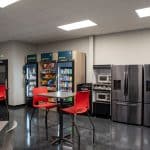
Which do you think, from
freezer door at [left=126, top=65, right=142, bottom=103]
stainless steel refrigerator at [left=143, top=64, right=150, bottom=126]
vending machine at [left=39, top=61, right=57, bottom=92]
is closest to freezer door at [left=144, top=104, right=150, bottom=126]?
stainless steel refrigerator at [left=143, top=64, right=150, bottom=126]

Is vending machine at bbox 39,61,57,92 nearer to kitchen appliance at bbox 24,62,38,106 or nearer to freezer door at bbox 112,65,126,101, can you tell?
kitchen appliance at bbox 24,62,38,106

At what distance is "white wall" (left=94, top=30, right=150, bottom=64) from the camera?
5980mm

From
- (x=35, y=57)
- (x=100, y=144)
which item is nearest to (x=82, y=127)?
(x=100, y=144)

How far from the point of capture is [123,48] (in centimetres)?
639

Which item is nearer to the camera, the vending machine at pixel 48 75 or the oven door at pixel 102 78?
the oven door at pixel 102 78

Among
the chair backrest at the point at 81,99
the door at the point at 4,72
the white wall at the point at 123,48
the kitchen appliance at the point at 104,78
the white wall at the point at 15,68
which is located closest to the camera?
the chair backrest at the point at 81,99

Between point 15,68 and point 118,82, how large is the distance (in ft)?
15.0

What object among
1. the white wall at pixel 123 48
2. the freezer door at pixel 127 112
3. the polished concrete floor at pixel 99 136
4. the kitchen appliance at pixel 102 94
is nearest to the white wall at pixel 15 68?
the polished concrete floor at pixel 99 136

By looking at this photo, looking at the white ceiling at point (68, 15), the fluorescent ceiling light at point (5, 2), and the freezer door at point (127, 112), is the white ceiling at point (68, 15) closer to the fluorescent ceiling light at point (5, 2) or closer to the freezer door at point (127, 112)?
the fluorescent ceiling light at point (5, 2)

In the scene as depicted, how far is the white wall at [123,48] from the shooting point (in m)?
5.98

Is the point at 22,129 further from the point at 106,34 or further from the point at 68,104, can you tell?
the point at 106,34

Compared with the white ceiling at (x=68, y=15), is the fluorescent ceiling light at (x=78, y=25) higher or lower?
higher

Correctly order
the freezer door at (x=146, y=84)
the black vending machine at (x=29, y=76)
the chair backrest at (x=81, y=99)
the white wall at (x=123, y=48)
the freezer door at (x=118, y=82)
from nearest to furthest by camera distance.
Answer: the chair backrest at (x=81, y=99) → the freezer door at (x=146, y=84) → the freezer door at (x=118, y=82) → the white wall at (x=123, y=48) → the black vending machine at (x=29, y=76)

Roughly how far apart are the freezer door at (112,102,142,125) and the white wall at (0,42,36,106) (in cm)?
435
